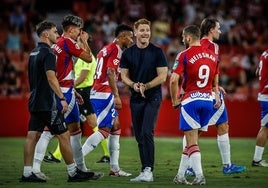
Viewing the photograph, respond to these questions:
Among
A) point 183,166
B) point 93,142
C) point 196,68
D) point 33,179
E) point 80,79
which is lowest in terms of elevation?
point 33,179

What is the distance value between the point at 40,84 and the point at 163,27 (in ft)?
57.2

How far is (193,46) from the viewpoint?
12.0 metres

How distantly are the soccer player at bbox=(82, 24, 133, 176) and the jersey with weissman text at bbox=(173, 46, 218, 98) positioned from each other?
4.93 ft

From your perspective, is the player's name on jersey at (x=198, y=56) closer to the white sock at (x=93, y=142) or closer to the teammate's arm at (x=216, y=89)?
the teammate's arm at (x=216, y=89)

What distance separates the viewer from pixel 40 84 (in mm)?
12062

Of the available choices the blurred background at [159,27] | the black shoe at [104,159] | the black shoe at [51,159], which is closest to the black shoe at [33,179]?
the black shoe at [51,159]

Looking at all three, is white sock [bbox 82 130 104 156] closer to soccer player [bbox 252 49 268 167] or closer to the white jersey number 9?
the white jersey number 9

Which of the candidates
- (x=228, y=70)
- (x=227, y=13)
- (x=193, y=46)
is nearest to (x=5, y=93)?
(x=228, y=70)

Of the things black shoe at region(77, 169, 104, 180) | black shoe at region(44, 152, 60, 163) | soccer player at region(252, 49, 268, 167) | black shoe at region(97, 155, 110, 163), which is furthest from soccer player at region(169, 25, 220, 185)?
black shoe at region(44, 152, 60, 163)

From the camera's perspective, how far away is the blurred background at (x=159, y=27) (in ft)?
85.5

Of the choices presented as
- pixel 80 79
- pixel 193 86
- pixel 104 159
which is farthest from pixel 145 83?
pixel 80 79

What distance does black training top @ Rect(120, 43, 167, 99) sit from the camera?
40.5 feet

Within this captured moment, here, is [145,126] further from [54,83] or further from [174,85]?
[54,83]

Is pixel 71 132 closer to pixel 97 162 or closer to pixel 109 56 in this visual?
pixel 109 56
